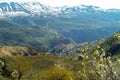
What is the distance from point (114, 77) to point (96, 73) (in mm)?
1398

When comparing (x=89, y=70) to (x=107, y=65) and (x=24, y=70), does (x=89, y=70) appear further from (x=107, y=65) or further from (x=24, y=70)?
(x=24, y=70)

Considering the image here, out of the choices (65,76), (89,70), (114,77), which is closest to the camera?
(114,77)

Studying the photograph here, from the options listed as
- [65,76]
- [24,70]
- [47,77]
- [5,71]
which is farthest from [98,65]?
[5,71]

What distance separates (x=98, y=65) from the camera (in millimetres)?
24281

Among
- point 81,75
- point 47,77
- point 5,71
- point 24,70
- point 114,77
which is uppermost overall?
point 114,77

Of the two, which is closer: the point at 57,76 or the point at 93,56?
the point at 93,56

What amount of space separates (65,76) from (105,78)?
199 feet

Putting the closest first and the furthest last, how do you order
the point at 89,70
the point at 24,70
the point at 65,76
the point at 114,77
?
1. the point at 114,77
2. the point at 89,70
3. the point at 65,76
4. the point at 24,70

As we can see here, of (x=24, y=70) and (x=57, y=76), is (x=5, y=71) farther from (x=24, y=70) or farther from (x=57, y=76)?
(x=57, y=76)

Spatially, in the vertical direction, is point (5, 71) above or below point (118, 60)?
below

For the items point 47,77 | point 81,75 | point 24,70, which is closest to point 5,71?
point 24,70

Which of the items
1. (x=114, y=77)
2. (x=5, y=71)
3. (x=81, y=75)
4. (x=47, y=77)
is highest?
(x=114, y=77)

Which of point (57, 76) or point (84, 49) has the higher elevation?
point (84, 49)

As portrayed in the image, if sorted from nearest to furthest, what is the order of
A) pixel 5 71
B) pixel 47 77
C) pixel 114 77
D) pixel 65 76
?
pixel 114 77
pixel 65 76
pixel 47 77
pixel 5 71
